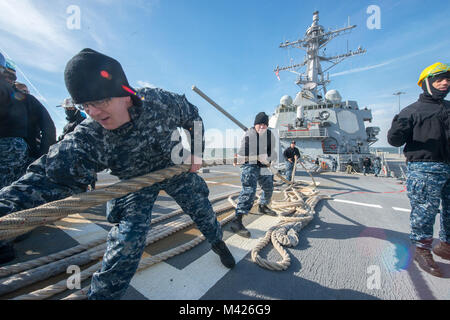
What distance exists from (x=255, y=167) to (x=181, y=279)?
1581 millimetres

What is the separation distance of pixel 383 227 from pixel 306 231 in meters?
1.14

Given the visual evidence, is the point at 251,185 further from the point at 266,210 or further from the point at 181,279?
the point at 181,279

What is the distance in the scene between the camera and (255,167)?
2.42 meters

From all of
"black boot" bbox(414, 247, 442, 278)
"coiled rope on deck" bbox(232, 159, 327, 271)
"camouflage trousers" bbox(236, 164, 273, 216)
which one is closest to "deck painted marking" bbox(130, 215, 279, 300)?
"coiled rope on deck" bbox(232, 159, 327, 271)

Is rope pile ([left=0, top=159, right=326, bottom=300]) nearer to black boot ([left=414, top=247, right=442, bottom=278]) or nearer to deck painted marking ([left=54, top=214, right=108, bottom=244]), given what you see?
deck painted marking ([left=54, top=214, right=108, bottom=244])

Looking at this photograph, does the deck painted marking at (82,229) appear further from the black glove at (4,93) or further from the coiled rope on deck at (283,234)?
the coiled rope on deck at (283,234)

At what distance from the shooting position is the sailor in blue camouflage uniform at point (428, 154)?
149 centimetres

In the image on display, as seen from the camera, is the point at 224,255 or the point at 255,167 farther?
the point at 255,167

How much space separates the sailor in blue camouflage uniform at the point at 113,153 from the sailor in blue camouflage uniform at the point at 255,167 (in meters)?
1.08

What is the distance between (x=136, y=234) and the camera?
3.38 feet

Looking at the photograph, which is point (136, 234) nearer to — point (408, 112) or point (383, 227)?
point (408, 112)

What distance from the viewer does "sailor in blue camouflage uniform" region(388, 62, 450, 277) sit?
1487 mm

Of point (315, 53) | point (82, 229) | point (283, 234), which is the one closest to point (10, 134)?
point (82, 229)

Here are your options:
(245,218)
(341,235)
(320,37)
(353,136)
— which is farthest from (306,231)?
(320,37)
